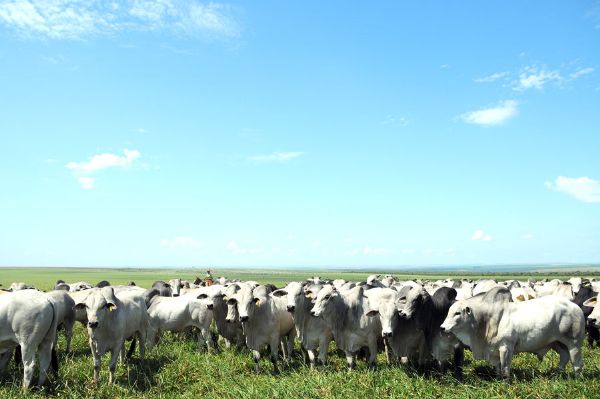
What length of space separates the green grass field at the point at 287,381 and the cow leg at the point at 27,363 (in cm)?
22

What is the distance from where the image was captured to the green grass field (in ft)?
28.5

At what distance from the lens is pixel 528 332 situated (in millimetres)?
9570

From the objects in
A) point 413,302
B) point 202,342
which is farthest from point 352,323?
point 202,342

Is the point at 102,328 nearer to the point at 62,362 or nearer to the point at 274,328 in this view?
the point at 62,362

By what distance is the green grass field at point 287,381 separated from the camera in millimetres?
8672

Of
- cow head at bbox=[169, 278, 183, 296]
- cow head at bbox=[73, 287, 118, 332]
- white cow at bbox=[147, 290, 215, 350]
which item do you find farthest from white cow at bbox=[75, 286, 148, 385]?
cow head at bbox=[169, 278, 183, 296]

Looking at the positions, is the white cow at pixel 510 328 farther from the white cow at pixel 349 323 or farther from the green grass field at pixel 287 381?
the white cow at pixel 349 323

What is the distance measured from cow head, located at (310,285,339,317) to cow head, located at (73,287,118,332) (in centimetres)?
457

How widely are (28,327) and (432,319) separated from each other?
8.72 meters

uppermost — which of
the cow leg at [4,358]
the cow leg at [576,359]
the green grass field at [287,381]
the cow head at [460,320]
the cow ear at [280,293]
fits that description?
the cow ear at [280,293]

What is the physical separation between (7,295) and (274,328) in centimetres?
596

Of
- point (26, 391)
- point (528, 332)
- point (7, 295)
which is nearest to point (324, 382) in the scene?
point (528, 332)

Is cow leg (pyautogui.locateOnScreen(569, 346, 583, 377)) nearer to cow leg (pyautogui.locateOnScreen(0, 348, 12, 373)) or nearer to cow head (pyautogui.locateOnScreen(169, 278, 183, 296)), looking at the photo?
cow leg (pyautogui.locateOnScreen(0, 348, 12, 373))

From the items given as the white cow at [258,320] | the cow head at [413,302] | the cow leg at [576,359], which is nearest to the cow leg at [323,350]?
the white cow at [258,320]
